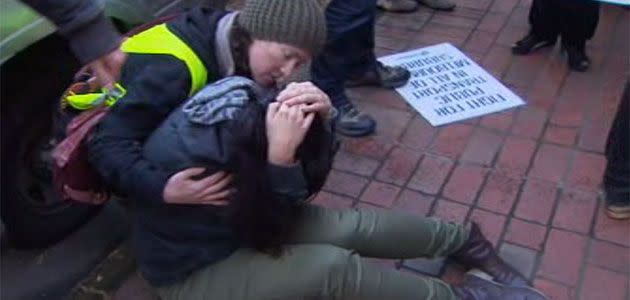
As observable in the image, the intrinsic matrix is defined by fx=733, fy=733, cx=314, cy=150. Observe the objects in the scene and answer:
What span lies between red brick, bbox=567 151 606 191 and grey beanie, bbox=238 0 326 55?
150 cm

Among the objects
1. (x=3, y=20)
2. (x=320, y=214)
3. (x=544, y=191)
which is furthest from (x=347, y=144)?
(x=3, y=20)

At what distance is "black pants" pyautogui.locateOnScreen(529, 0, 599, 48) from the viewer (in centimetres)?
343

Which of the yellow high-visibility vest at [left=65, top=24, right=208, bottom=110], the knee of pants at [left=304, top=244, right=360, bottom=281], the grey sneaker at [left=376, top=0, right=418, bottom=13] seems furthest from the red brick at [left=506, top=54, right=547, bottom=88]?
the yellow high-visibility vest at [left=65, top=24, right=208, bottom=110]

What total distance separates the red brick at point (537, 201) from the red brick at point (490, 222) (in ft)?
0.26

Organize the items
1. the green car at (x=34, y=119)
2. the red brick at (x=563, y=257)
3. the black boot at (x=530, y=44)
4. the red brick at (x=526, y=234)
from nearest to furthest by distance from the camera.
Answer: the green car at (x=34, y=119) < the red brick at (x=563, y=257) < the red brick at (x=526, y=234) < the black boot at (x=530, y=44)

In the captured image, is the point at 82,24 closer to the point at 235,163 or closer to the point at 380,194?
the point at 235,163

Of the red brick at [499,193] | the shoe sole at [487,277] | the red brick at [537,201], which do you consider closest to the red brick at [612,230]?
the red brick at [537,201]

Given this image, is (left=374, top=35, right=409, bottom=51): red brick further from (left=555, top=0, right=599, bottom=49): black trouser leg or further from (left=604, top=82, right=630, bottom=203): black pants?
(left=604, top=82, right=630, bottom=203): black pants

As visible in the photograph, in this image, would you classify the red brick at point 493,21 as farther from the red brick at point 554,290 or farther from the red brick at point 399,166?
the red brick at point 554,290

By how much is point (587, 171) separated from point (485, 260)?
84 centimetres

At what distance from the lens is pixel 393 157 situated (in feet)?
9.82

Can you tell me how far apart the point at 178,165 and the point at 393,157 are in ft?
4.66

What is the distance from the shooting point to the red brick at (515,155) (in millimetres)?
2922

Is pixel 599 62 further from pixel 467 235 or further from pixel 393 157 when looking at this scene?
pixel 467 235
